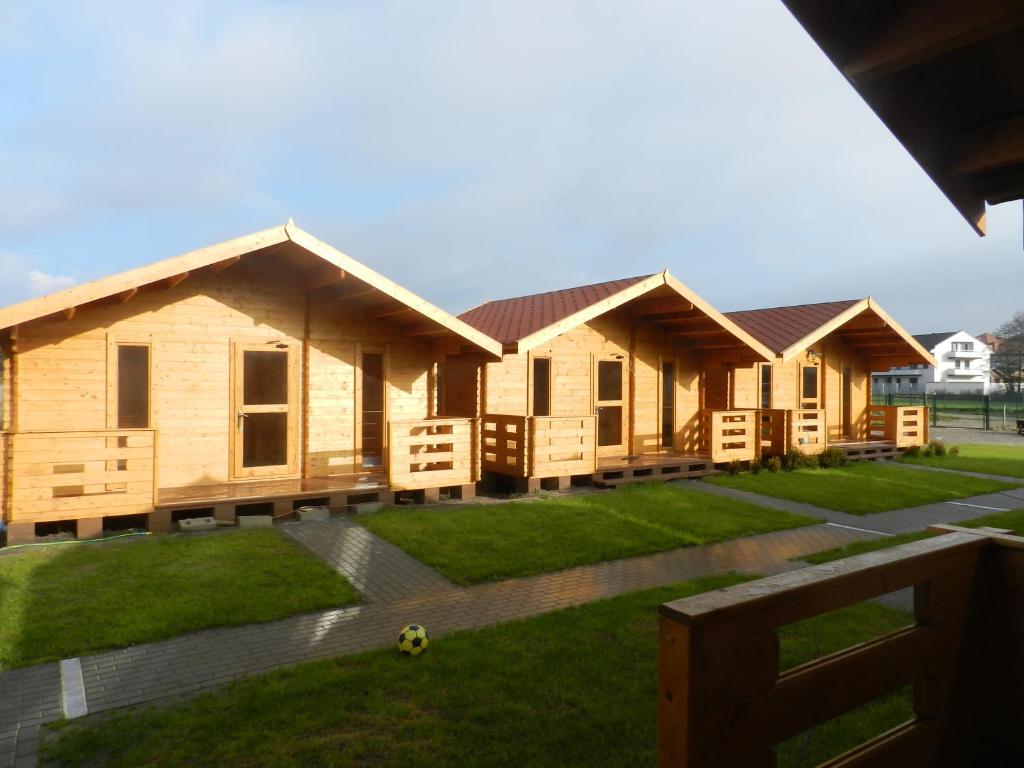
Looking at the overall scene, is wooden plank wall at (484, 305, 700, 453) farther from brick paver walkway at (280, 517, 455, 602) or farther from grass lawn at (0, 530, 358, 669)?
grass lawn at (0, 530, 358, 669)

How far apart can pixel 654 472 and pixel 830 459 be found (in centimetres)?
566

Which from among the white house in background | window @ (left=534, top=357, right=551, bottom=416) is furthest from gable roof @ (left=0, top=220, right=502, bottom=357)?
the white house in background

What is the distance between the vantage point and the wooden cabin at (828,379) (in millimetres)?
16281

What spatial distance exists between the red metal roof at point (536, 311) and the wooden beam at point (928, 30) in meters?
9.37

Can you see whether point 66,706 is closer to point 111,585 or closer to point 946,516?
point 111,585

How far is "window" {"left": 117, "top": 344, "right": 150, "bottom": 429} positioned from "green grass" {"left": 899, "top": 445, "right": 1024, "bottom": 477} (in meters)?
18.0

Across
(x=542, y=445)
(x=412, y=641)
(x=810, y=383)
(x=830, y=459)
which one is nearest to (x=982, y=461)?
(x=810, y=383)

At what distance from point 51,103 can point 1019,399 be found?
390ft

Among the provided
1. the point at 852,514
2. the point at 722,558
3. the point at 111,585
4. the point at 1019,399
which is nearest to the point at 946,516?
the point at 852,514

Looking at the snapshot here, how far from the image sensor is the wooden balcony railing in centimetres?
1212

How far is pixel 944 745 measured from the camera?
8.86 ft

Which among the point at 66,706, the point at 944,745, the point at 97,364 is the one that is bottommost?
the point at 66,706

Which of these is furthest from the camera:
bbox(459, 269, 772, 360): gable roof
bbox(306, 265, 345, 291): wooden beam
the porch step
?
the porch step

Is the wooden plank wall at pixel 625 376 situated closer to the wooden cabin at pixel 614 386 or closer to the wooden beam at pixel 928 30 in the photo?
the wooden cabin at pixel 614 386
